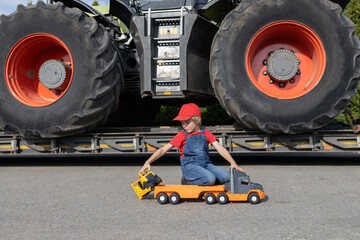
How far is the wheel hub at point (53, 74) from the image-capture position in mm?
5348

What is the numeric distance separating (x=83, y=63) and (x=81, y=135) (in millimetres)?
1148

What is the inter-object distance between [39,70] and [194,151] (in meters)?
3.24

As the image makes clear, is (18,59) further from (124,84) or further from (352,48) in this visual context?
(352,48)

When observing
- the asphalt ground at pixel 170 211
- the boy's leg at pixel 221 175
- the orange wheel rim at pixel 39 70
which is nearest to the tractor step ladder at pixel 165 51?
the orange wheel rim at pixel 39 70

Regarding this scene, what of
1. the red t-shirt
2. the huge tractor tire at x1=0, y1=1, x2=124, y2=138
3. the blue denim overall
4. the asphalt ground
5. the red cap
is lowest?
the asphalt ground

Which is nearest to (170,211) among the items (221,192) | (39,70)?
(221,192)

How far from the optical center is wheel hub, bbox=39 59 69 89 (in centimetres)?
535

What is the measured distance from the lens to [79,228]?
260 centimetres

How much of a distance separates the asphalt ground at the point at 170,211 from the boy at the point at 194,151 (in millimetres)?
273

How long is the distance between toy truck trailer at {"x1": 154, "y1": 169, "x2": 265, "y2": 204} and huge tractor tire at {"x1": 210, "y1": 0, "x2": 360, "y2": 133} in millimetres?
1939

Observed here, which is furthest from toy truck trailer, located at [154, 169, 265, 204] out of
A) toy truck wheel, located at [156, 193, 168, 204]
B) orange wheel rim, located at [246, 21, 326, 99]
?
orange wheel rim, located at [246, 21, 326, 99]

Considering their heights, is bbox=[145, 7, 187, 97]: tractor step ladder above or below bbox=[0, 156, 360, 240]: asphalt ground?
above

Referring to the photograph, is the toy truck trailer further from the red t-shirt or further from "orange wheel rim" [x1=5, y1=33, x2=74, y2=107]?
"orange wheel rim" [x1=5, y1=33, x2=74, y2=107]

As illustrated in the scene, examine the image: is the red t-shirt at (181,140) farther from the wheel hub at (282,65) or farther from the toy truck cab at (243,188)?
the wheel hub at (282,65)
